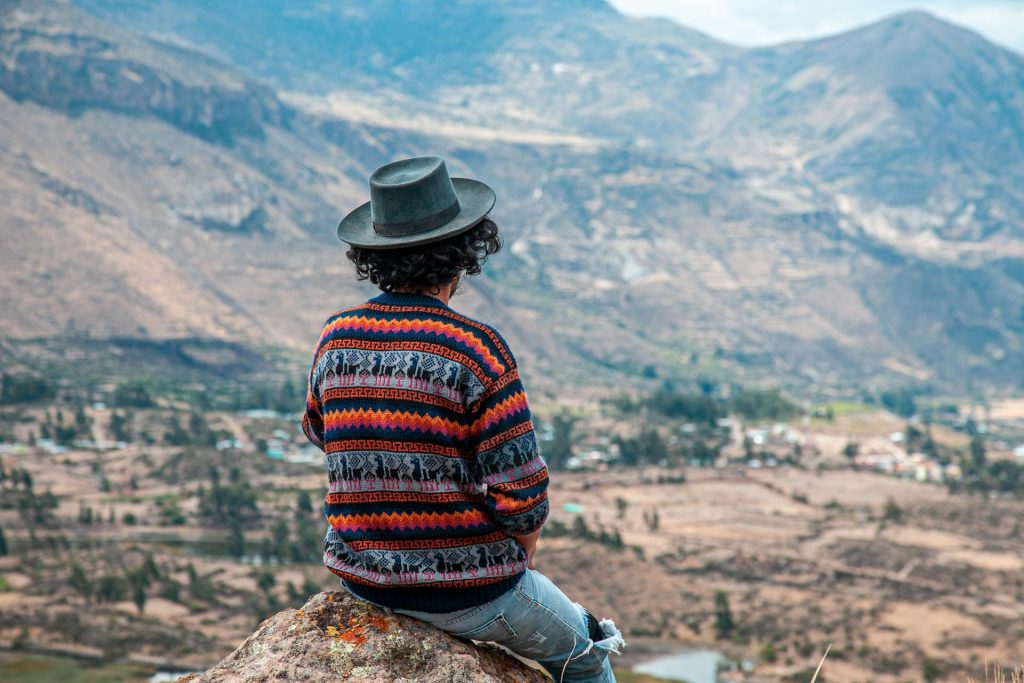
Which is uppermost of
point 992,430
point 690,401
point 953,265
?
point 953,265

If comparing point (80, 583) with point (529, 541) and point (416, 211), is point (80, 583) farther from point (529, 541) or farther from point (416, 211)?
point (416, 211)

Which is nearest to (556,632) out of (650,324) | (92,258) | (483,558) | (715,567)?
(483,558)

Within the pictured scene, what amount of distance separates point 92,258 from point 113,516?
176 feet

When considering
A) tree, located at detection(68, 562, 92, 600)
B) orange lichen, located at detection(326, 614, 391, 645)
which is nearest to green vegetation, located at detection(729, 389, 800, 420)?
tree, located at detection(68, 562, 92, 600)

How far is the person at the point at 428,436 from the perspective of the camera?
4473mm

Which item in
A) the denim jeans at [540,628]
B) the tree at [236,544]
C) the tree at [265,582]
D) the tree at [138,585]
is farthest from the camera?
the tree at [236,544]

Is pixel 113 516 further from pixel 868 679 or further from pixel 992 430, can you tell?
pixel 992 430

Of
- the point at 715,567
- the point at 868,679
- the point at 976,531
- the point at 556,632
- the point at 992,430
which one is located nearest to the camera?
the point at 556,632

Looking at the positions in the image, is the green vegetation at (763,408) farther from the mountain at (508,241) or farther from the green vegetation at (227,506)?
the green vegetation at (227,506)

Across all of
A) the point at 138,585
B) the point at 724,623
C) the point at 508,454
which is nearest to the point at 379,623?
the point at 508,454

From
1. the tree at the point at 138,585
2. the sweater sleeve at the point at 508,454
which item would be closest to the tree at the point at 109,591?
the tree at the point at 138,585

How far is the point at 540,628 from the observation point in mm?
4863

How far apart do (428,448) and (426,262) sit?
788mm

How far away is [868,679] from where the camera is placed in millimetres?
34219
